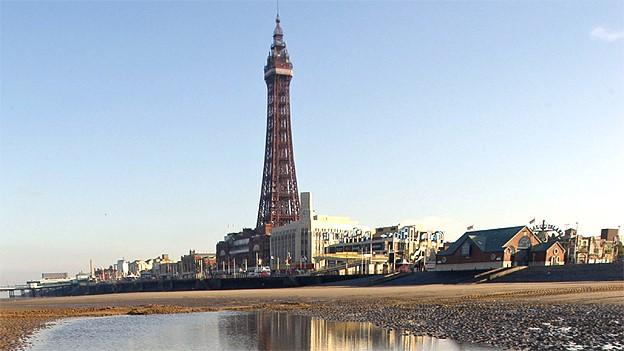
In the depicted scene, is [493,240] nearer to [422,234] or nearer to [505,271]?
[505,271]

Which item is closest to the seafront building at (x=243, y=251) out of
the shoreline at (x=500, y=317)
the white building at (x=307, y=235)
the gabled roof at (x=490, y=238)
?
the white building at (x=307, y=235)

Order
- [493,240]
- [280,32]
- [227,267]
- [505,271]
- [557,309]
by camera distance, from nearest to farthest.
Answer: [557,309] → [505,271] → [493,240] → [227,267] → [280,32]

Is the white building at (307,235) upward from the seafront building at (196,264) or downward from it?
upward

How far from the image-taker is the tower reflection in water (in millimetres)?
17573

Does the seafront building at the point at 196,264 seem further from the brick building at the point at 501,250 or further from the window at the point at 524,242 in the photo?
the window at the point at 524,242

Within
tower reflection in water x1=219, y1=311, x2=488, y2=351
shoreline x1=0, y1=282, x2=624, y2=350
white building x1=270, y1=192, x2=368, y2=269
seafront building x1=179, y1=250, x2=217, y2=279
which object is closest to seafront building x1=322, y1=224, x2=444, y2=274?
white building x1=270, y1=192, x2=368, y2=269

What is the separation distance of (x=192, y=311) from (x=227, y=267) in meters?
111

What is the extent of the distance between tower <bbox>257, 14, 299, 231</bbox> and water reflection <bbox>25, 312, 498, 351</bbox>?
105 meters

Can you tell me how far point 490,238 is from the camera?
61438 millimetres

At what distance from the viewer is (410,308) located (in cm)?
2966

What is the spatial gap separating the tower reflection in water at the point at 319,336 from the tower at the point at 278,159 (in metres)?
108

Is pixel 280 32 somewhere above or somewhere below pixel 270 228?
above

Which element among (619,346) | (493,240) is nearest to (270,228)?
(493,240)

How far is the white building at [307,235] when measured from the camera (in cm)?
11762
